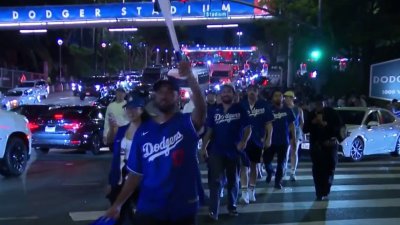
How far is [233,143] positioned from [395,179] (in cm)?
556

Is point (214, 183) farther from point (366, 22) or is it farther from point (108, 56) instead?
point (108, 56)

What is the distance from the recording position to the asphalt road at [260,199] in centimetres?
861

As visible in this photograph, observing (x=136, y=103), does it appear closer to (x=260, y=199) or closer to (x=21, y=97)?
(x=260, y=199)

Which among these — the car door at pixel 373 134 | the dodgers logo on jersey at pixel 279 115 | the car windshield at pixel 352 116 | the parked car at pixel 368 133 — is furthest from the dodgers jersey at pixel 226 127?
the car windshield at pixel 352 116

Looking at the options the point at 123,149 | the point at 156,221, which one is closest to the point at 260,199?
the point at 123,149

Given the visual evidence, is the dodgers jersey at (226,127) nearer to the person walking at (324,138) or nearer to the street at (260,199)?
the street at (260,199)

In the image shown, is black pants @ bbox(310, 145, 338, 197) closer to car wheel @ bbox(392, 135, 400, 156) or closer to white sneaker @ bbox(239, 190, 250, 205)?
white sneaker @ bbox(239, 190, 250, 205)

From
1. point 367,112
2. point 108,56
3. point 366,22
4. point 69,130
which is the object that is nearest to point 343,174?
point 367,112

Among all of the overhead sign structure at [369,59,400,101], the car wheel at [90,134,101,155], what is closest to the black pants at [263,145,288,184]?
the car wheel at [90,134,101,155]

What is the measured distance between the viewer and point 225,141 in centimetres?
825

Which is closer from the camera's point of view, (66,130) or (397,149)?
(66,130)

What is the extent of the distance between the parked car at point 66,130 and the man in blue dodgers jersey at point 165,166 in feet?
41.3

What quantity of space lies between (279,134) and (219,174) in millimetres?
2931

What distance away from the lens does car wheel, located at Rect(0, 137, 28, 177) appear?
12.7 m
